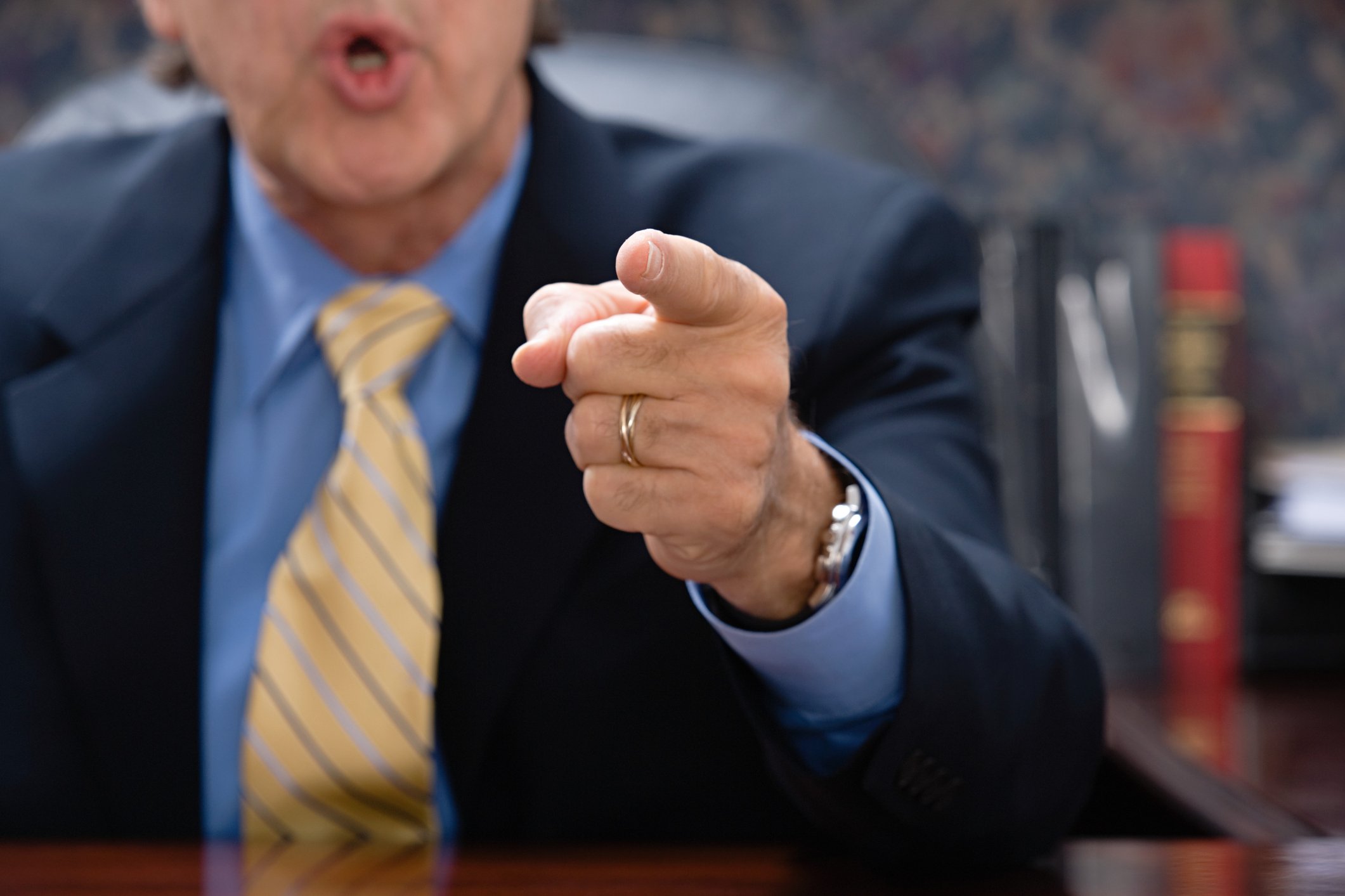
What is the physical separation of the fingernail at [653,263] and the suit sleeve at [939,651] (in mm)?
137

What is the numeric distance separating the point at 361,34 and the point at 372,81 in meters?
0.03

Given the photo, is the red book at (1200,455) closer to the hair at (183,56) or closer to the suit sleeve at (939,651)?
the suit sleeve at (939,651)

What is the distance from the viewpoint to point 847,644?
0.61 meters

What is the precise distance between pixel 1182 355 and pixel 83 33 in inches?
51.4

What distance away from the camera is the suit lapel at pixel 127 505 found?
82 cm

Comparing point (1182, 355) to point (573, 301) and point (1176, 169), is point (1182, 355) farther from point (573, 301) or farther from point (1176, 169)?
Result: point (573, 301)

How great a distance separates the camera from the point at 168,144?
1002mm

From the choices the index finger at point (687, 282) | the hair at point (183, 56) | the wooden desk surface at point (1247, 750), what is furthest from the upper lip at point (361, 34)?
the wooden desk surface at point (1247, 750)

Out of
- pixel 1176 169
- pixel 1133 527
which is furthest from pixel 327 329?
pixel 1176 169

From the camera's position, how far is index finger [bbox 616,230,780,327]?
0.45 m

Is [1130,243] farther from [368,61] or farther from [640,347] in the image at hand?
[640,347]

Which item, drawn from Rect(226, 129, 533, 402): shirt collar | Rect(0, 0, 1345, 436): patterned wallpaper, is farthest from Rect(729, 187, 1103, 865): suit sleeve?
Rect(0, 0, 1345, 436): patterned wallpaper

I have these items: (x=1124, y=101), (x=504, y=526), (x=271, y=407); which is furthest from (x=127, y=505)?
(x=1124, y=101)

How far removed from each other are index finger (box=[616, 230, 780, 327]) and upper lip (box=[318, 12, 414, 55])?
1.21 feet
